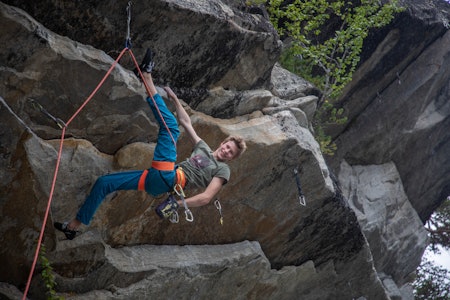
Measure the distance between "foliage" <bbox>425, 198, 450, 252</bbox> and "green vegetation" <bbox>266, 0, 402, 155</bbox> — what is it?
896 cm

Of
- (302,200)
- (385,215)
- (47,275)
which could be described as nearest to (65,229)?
(47,275)

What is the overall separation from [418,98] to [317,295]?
22.2ft

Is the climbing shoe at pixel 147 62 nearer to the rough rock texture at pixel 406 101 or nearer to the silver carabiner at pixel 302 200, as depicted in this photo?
the silver carabiner at pixel 302 200

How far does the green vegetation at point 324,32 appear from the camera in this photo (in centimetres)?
1160

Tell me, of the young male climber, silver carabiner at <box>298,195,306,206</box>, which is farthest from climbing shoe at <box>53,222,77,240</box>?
silver carabiner at <box>298,195,306,206</box>

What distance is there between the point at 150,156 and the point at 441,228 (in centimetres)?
1492

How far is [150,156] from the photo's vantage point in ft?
26.2

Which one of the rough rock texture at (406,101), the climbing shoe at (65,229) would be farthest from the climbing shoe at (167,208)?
the rough rock texture at (406,101)

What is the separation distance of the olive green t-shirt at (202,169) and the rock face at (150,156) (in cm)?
119

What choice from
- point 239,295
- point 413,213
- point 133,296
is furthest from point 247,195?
point 413,213

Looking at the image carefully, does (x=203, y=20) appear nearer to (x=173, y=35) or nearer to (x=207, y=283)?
(x=173, y=35)

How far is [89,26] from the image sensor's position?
7.03m

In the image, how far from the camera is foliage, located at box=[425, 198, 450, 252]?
63.7ft

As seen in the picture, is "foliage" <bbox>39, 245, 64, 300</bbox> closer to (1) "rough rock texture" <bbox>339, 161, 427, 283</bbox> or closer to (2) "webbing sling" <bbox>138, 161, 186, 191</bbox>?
(2) "webbing sling" <bbox>138, 161, 186, 191</bbox>
